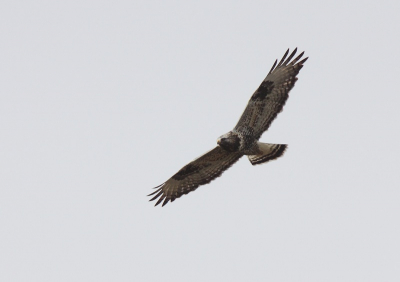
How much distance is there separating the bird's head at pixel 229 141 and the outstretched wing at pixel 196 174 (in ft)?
1.89

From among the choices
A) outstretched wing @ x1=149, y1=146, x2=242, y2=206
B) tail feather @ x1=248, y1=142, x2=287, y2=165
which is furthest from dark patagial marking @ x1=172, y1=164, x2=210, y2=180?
tail feather @ x1=248, y1=142, x2=287, y2=165

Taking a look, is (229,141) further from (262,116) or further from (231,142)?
(262,116)

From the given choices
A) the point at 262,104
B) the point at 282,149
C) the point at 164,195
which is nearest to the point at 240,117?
the point at 262,104

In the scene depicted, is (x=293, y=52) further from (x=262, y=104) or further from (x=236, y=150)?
(x=236, y=150)

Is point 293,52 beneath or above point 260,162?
above

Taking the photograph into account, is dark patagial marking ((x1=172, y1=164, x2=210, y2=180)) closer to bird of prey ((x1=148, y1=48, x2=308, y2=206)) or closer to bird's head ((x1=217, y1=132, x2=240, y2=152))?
bird of prey ((x1=148, y1=48, x2=308, y2=206))

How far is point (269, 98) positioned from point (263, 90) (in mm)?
186

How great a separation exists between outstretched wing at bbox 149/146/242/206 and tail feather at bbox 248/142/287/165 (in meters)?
0.35

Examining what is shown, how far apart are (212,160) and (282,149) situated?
1.39m

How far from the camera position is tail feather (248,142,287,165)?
13320mm

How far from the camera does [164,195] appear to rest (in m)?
14.0

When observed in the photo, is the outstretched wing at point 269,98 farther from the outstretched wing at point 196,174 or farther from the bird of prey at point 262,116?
the outstretched wing at point 196,174

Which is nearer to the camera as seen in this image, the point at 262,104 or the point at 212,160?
the point at 262,104

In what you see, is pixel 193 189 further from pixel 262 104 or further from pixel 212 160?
pixel 262 104
